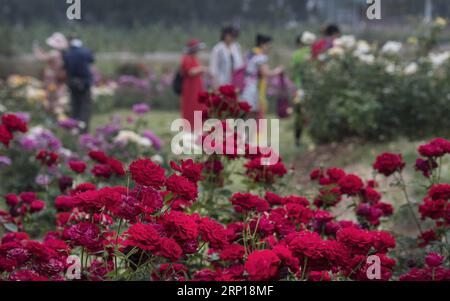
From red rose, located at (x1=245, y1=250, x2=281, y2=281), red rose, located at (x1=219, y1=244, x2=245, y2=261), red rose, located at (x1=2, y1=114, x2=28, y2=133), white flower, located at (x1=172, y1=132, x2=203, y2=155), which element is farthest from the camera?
white flower, located at (x1=172, y1=132, x2=203, y2=155)

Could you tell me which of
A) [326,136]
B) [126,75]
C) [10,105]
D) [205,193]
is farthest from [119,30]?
[205,193]

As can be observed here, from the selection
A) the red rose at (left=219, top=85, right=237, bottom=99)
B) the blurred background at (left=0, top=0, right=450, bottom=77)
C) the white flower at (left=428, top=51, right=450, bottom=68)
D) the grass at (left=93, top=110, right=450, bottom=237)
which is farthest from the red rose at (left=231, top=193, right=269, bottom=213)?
the blurred background at (left=0, top=0, right=450, bottom=77)

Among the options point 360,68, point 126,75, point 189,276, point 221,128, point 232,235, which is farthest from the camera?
point 126,75

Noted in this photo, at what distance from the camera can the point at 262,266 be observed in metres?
1.88

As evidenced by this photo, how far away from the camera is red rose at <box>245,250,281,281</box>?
188 cm

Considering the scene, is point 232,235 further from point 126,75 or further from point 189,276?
point 126,75

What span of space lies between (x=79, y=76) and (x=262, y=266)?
722 cm

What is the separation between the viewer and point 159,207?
7.35 feet

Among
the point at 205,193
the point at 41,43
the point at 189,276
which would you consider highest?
the point at 41,43

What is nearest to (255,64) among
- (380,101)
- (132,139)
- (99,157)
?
(380,101)

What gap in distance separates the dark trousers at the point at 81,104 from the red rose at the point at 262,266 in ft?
24.1

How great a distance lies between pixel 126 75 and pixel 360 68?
386 inches

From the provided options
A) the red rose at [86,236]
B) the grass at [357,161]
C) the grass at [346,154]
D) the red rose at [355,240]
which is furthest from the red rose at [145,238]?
→ the grass at [346,154]

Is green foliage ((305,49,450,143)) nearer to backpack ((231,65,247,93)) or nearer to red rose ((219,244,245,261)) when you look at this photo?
backpack ((231,65,247,93))
